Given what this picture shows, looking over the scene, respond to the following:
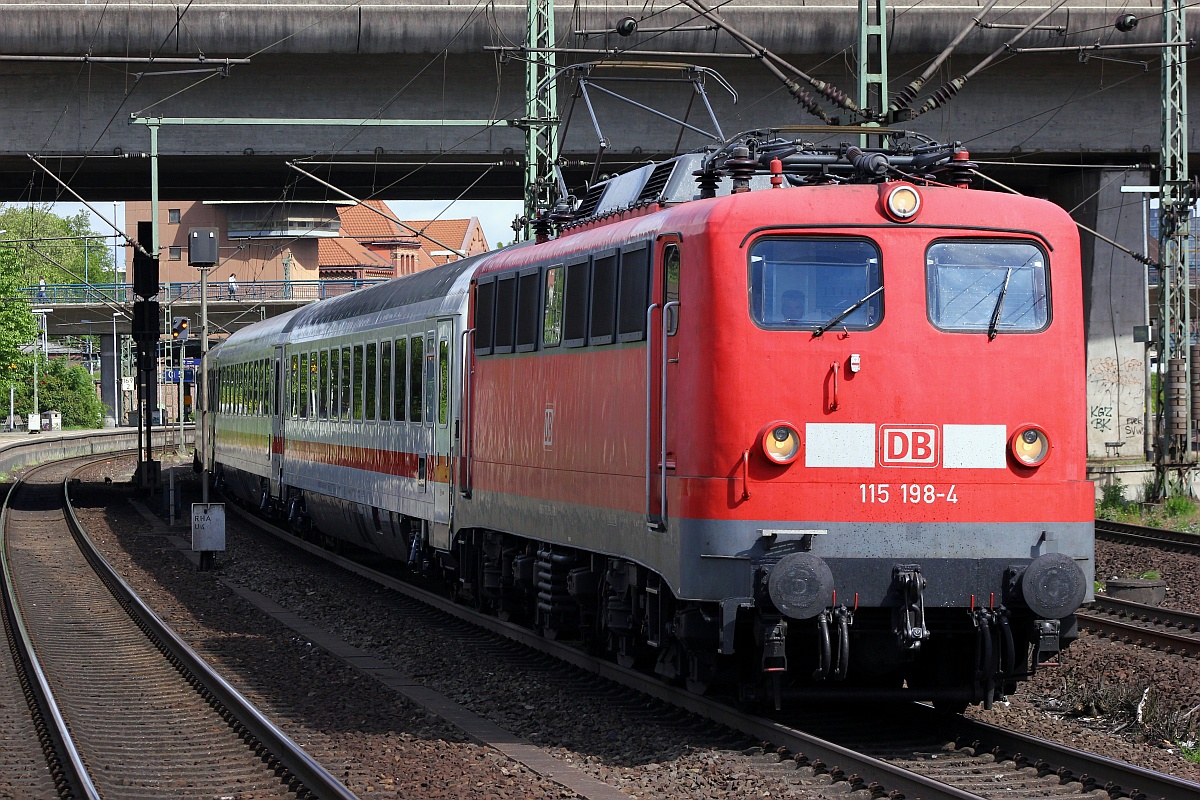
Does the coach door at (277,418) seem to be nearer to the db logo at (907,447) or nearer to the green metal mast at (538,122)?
the green metal mast at (538,122)

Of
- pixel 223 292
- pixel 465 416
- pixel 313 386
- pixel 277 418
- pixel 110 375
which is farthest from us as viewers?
pixel 110 375

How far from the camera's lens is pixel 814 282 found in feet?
30.4

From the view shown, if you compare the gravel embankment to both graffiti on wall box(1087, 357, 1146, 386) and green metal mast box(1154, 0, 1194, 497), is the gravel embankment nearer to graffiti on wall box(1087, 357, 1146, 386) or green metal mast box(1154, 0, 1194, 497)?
green metal mast box(1154, 0, 1194, 497)

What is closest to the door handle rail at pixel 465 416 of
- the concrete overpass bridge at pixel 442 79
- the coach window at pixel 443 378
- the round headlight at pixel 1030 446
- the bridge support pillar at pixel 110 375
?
the coach window at pixel 443 378

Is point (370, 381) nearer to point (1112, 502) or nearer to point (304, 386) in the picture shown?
point (304, 386)

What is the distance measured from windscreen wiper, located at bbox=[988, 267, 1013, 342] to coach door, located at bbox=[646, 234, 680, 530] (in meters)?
1.77

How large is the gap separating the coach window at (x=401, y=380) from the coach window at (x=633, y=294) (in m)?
6.95

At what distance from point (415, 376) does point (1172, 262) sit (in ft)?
50.6

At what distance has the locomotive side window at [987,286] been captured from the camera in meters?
9.33

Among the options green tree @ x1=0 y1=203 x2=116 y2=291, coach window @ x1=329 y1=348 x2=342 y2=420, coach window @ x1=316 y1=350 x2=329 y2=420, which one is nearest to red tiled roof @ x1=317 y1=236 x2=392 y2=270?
green tree @ x1=0 y1=203 x2=116 y2=291

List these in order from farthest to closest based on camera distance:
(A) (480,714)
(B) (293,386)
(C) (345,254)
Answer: (C) (345,254) → (B) (293,386) → (A) (480,714)

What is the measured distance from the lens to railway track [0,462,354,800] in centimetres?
920

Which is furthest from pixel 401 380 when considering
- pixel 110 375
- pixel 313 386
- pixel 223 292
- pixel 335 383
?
pixel 110 375

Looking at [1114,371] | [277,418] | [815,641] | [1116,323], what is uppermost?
[1116,323]
